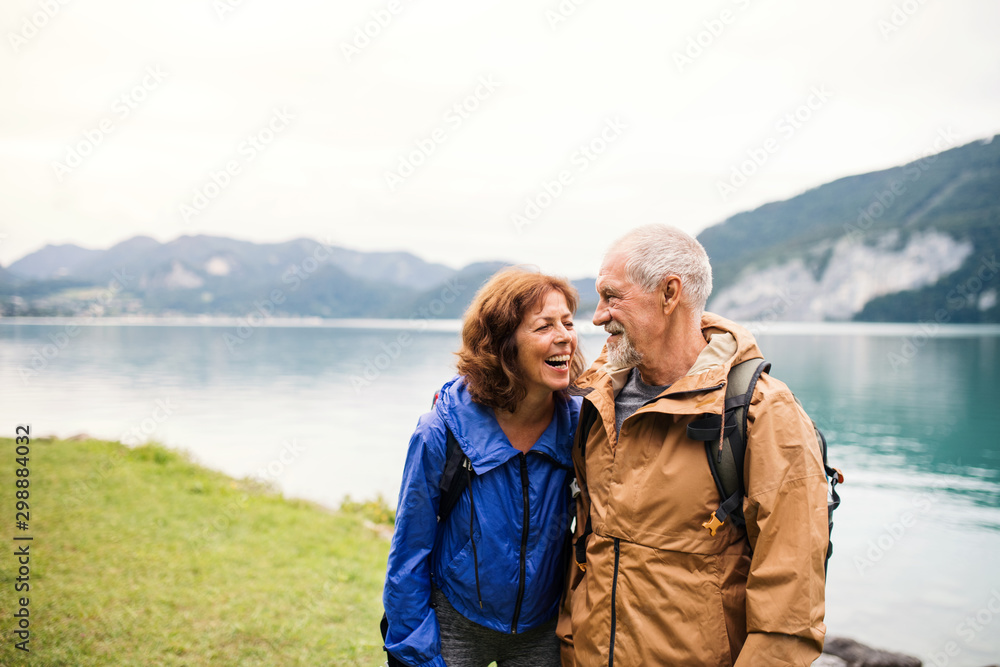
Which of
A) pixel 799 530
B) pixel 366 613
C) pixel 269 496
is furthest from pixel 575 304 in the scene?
pixel 269 496

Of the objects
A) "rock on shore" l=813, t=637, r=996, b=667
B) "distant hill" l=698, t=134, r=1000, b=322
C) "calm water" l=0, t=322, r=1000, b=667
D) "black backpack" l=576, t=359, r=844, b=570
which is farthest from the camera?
"distant hill" l=698, t=134, r=1000, b=322

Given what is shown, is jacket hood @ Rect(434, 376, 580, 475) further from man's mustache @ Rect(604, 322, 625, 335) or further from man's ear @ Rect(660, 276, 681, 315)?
man's ear @ Rect(660, 276, 681, 315)

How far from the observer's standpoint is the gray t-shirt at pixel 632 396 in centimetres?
302

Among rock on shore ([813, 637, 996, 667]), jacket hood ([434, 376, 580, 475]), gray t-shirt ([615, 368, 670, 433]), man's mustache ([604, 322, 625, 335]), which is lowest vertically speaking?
rock on shore ([813, 637, 996, 667])

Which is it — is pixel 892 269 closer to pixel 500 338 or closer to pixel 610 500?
pixel 500 338

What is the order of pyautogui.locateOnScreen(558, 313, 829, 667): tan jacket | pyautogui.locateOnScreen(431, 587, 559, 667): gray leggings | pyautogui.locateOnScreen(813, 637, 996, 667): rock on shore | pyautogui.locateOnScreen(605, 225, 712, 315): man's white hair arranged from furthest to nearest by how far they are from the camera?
pyautogui.locateOnScreen(813, 637, 996, 667): rock on shore
pyautogui.locateOnScreen(431, 587, 559, 667): gray leggings
pyautogui.locateOnScreen(605, 225, 712, 315): man's white hair
pyautogui.locateOnScreen(558, 313, 829, 667): tan jacket

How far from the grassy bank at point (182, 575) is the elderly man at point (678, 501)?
4269 mm

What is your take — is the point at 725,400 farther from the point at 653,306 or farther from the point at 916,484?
the point at 916,484

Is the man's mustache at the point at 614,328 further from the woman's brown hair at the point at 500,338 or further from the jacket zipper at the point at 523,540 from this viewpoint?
the jacket zipper at the point at 523,540

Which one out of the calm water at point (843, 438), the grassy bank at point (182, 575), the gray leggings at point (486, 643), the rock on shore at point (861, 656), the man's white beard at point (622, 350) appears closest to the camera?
the man's white beard at point (622, 350)

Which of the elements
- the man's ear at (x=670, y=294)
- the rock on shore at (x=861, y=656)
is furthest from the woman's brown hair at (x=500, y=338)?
the rock on shore at (x=861, y=656)

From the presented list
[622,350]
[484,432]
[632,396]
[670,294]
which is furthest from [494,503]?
[670,294]

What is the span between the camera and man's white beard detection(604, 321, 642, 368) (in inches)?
118

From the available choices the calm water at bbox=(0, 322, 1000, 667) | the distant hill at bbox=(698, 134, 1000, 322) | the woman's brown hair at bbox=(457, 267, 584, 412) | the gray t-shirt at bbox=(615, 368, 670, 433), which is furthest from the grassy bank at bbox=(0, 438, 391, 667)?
the distant hill at bbox=(698, 134, 1000, 322)
